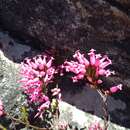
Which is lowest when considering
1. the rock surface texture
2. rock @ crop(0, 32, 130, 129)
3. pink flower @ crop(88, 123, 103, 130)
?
pink flower @ crop(88, 123, 103, 130)

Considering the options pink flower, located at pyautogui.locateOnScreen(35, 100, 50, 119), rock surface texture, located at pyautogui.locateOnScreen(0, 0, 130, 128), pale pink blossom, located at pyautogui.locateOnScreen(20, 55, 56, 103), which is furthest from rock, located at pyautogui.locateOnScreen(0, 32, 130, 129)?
pale pink blossom, located at pyautogui.locateOnScreen(20, 55, 56, 103)

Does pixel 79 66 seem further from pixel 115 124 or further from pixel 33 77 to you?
pixel 115 124

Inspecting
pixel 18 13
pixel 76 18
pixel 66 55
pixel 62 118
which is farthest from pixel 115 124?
pixel 18 13

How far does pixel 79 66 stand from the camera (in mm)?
2445

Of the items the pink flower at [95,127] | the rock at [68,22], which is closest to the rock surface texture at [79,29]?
the rock at [68,22]

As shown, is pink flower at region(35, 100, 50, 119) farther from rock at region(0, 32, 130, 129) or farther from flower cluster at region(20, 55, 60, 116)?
rock at region(0, 32, 130, 129)

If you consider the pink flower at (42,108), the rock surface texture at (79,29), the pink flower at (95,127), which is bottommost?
the pink flower at (95,127)

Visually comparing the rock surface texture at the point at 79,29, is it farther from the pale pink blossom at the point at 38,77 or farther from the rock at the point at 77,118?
the pale pink blossom at the point at 38,77

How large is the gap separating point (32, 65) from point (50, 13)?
0.38m

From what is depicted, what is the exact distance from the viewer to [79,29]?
2820 millimetres

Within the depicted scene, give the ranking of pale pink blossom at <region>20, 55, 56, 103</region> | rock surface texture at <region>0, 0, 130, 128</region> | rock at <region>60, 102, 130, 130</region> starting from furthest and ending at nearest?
rock at <region>60, 102, 130, 130</region> → rock surface texture at <region>0, 0, 130, 128</region> → pale pink blossom at <region>20, 55, 56, 103</region>

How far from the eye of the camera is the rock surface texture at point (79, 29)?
270 cm

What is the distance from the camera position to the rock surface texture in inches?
106

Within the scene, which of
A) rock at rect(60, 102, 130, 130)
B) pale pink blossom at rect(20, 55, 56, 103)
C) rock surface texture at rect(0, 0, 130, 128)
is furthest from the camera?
rock at rect(60, 102, 130, 130)
